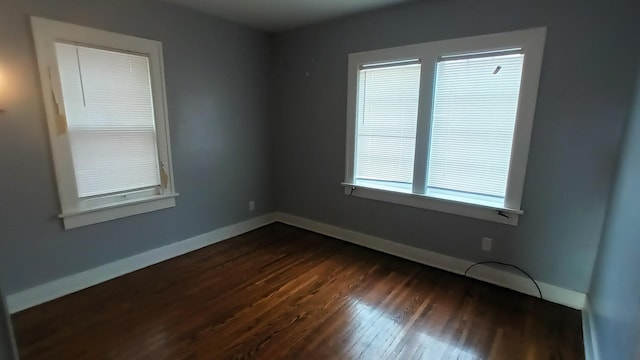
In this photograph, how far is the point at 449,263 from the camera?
303 cm

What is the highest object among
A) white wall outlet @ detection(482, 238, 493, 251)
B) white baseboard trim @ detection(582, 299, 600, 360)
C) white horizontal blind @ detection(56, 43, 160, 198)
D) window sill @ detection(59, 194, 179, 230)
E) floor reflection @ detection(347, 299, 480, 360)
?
white horizontal blind @ detection(56, 43, 160, 198)

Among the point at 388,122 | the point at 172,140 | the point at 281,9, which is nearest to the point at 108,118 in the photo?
the point at 172,140

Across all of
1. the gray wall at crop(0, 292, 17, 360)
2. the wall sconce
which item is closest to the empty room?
the wall sconce

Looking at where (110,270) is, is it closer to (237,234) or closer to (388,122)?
(237,234)

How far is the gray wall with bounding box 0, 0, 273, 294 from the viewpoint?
7.34 ft

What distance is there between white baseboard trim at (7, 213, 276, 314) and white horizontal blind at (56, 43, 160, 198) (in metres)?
0.68

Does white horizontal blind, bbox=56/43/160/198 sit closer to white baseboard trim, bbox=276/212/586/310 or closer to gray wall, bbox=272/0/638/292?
gray wall, bbox=272/0/638/292

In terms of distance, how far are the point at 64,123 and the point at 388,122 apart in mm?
2824

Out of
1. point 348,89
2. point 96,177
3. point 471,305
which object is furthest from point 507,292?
point 96,177

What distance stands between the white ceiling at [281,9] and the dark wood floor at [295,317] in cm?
251

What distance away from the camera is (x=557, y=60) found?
2.32 m

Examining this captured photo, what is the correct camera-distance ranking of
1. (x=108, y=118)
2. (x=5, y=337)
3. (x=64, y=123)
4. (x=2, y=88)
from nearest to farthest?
(x=5, y=337) → (x=2, y=88) → (x=64, y=123) → (x=108, y=118)

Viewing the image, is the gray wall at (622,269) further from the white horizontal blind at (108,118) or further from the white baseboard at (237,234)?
the white horizontal blind at (108,118)

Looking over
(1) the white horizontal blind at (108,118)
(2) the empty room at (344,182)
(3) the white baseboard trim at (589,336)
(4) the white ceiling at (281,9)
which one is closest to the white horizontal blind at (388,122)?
(2) the empty room at (344,182)
